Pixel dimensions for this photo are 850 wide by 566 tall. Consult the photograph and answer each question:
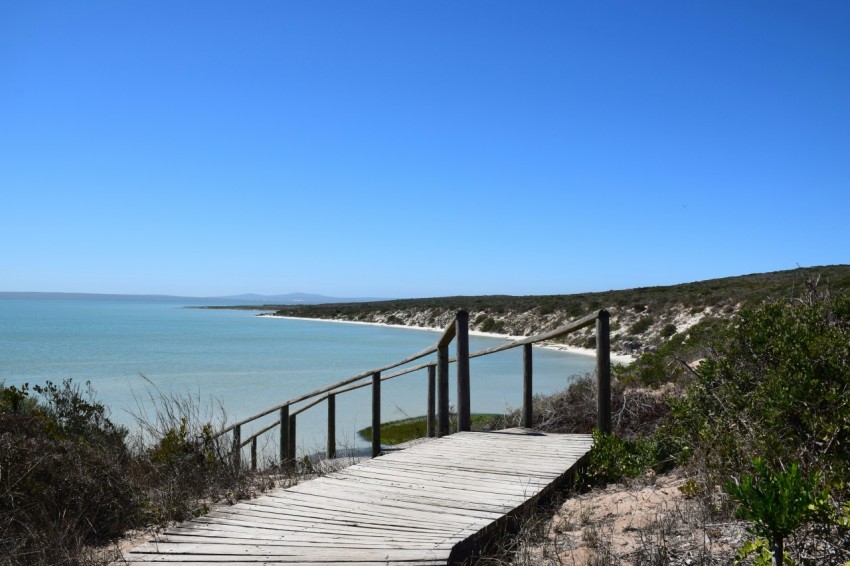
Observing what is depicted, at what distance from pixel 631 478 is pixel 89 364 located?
2470cm

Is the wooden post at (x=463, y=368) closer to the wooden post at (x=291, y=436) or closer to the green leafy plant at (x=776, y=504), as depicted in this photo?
the wooden post at (x=291, y=436)

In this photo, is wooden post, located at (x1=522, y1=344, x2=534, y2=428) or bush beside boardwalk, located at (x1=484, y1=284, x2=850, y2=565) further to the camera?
wooden post, located at (x1=522, y1=344, x2=534, y2=428)

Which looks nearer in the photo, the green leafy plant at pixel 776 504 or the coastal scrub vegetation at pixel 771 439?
the green leafy plant at pixel 776 504

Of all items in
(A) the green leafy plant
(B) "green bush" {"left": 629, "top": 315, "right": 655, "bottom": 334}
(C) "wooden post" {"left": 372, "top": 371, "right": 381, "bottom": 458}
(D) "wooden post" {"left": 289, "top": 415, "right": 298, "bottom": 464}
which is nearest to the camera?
(A) the green leafy plant

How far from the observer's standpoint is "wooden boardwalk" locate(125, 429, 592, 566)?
365cm

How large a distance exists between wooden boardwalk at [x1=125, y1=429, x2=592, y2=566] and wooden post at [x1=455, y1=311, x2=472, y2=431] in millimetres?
1136

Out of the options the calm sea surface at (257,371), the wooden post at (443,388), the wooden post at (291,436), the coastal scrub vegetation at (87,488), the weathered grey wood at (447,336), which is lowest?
the calm sea surface at (257,371)

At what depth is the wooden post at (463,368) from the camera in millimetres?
7125

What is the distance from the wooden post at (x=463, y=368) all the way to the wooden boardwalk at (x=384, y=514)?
1.14 metres

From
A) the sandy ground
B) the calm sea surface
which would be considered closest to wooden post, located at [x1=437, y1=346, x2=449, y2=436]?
the sandy ground

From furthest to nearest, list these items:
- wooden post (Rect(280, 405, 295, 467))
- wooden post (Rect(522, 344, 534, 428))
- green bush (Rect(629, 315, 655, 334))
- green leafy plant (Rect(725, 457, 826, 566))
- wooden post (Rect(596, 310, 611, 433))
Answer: green bush (Rect(629, 315, 655, 334))
wooden post (Rect(280, 405, 295, 467))
wooden post (Rect(522, 344, 534, 428))
wooden post (Rect(596, 310, 611, 433))
green leafy plant (Rect(725, 457, 826, 566))

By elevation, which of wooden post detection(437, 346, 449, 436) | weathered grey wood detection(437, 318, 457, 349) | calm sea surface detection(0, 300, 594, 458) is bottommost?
calm sea surface detection(0, 300, 594, 458)

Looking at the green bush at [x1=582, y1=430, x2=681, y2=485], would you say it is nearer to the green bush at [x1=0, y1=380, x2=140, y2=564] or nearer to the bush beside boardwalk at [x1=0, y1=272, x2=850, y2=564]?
the bush beside boardwalk at [x1=0, y1=272, x2=850, y2=564]

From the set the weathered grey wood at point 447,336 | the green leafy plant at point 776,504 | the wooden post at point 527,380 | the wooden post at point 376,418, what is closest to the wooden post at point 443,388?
the weathered grey wood at point 447,336
